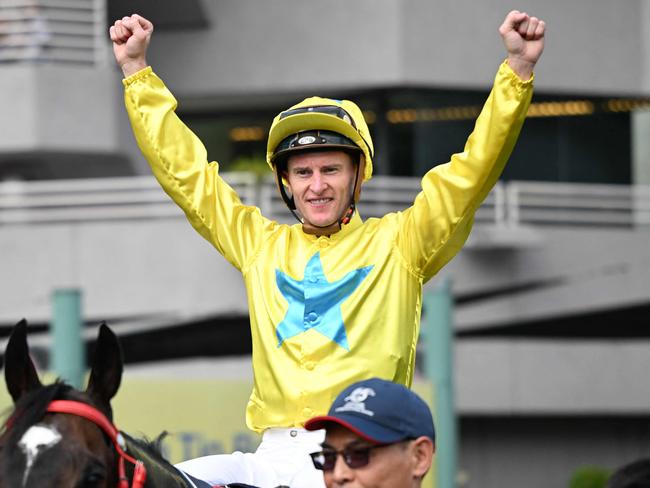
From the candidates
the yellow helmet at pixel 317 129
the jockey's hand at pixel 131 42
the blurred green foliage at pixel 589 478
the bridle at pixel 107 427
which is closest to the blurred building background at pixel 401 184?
the blurred green foliage at pixel 589 478

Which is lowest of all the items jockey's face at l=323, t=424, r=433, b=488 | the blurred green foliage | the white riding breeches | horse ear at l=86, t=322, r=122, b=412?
the blurred green foliage

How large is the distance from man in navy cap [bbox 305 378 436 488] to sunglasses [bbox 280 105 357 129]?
1319 mm

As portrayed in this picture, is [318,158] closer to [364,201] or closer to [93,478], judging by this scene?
[93,478]

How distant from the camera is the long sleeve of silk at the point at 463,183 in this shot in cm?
448

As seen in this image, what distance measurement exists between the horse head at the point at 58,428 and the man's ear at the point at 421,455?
2.17 ft

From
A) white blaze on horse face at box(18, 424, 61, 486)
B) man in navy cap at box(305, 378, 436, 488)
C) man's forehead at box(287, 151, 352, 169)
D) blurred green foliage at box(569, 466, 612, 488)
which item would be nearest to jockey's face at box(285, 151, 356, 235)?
man's forehead at box(287, 151, 352, 169)

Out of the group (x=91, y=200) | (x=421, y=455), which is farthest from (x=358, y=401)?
(x=91, y=200)

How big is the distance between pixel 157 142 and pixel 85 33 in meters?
12.9

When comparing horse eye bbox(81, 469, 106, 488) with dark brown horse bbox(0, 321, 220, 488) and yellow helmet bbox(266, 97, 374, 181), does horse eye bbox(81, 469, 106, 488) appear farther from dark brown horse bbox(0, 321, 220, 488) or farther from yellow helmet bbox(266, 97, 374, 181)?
yellow helmet bbox(266, 97, 374, 181)

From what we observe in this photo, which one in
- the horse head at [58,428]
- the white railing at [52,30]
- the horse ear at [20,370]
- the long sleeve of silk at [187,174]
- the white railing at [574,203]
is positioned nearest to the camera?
the horse head at [58,428]

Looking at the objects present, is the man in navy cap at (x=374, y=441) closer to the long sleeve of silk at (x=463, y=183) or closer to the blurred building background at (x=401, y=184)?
the long sleeve of silk at (x=463, y=183)

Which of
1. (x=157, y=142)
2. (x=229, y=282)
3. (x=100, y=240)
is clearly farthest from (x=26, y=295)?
(x=157, y=142)

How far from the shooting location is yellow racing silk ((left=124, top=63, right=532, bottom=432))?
14.7 ft

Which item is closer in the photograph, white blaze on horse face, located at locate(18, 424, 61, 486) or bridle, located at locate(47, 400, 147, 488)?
white blaze on horse face, located at locate(18, 424, 61, 486)
